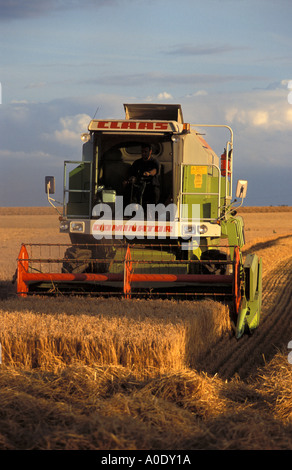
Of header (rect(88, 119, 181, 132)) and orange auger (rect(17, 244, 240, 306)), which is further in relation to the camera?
header (rect(88, 119, 181, 132))

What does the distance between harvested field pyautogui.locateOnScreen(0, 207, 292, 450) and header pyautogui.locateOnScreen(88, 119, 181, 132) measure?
8.88ft

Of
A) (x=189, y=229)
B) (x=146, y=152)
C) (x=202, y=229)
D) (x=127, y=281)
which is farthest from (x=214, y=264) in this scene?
(x=146, y=152)

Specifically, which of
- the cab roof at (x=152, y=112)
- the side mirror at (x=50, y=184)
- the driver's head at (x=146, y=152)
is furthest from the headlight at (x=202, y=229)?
the side mirror at (x=50, y=184)

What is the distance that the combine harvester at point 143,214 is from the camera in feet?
28.7

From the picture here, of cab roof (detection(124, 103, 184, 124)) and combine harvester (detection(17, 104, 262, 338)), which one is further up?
cab roof (detection(124, 103, 184, 124))

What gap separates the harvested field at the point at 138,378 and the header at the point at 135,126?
271 cm

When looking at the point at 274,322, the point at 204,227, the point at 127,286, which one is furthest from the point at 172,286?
the point at 274,322

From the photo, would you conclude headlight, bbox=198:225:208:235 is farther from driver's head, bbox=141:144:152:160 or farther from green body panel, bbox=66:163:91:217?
green body panel, bbox=66:163:91:217

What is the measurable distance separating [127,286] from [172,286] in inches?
25.2

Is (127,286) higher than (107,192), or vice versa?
(107,192)

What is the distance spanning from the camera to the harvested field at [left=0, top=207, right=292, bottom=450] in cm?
385

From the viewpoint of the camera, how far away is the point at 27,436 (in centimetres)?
379

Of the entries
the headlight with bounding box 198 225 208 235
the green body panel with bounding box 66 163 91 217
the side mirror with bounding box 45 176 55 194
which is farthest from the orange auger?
the green body panel with bounding box 66 163 91 217
